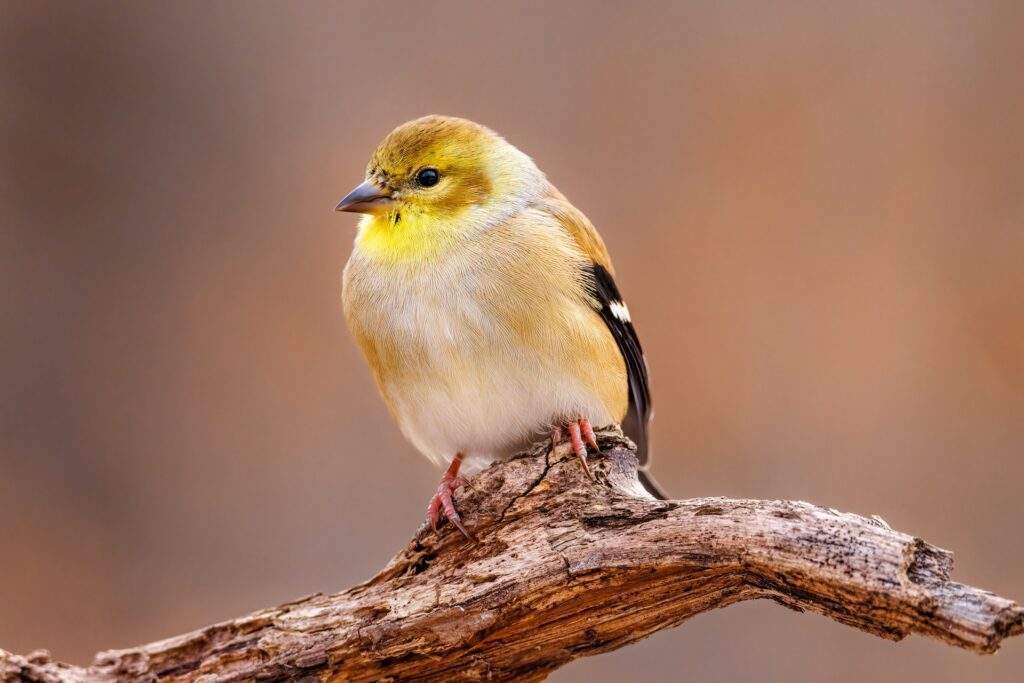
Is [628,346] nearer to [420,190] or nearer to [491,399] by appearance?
[491,399]

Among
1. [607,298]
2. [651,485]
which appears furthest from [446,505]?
[651,485]

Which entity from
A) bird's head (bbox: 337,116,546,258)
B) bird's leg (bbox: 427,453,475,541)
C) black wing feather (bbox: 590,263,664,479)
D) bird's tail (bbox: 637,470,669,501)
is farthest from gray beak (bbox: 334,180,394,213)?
bird's tail (bbox: 637,470,669,501)

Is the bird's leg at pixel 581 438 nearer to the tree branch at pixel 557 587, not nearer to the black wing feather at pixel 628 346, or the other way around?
the tree branch at pixel 557 587

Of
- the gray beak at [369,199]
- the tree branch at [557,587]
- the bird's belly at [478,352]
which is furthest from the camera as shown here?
the gray beak at [369,199]

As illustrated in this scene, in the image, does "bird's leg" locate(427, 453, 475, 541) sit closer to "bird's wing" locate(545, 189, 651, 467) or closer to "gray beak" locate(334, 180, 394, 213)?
"bird's wing" locate(545, 189, 651, 467)

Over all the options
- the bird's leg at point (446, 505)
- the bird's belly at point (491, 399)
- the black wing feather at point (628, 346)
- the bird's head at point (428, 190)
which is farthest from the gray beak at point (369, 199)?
the bird's leg at point (446, 505)

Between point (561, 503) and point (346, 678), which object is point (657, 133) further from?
point (346, 678)
